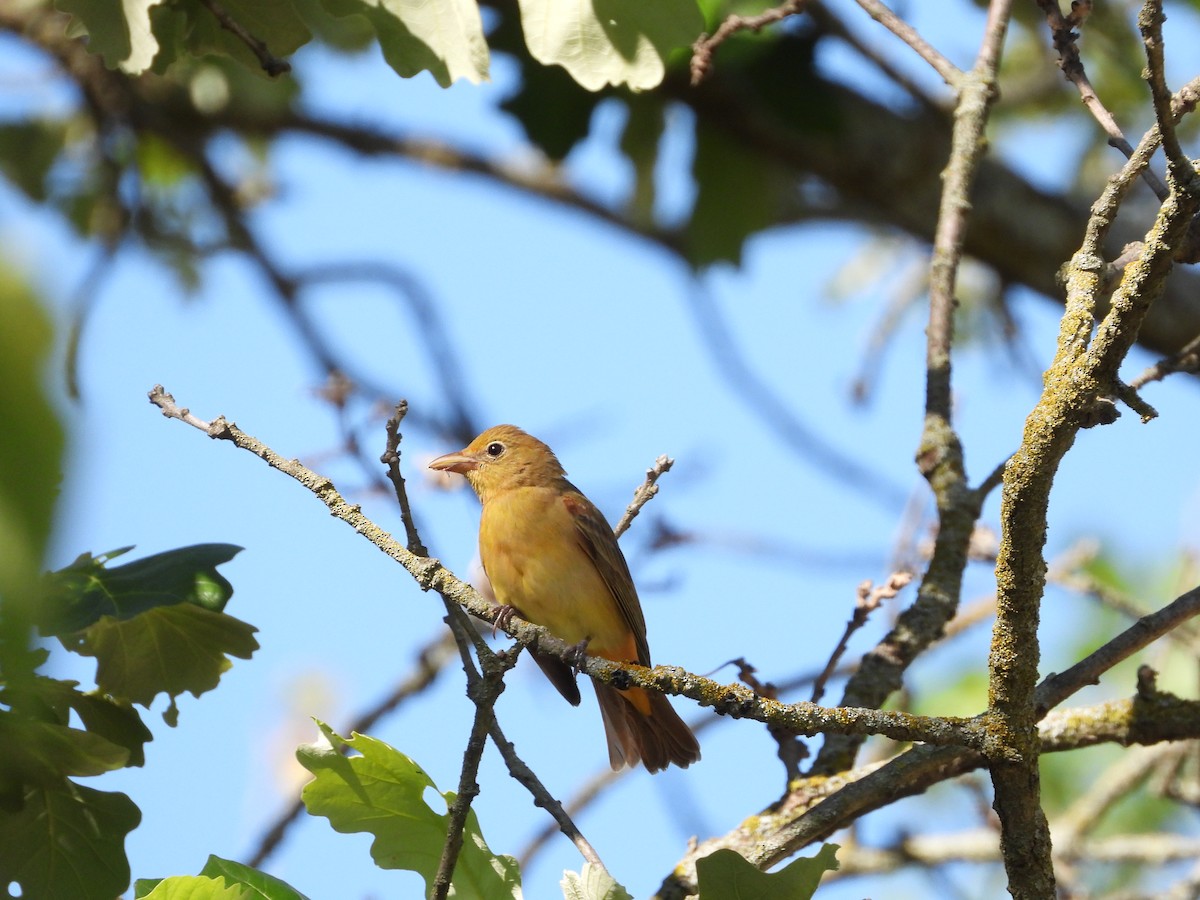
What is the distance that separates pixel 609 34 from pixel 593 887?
1960mm

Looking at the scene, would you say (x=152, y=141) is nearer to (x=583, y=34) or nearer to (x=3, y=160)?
(x=3, y=160)

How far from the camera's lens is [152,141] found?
746 cm

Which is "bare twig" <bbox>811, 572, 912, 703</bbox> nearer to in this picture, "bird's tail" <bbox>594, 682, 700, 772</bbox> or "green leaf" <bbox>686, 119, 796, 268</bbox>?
"bird's tail" <bbox>594, 682, 700, 772</bbox>

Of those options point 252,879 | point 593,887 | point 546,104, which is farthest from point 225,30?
point 546,104

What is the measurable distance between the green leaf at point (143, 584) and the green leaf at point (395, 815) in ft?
1.44

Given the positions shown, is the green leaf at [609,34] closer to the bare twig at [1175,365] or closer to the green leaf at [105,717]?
the bare twig at [1175,365]

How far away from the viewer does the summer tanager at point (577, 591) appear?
186 inches

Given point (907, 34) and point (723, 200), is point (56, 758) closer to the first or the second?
point (907, 34)

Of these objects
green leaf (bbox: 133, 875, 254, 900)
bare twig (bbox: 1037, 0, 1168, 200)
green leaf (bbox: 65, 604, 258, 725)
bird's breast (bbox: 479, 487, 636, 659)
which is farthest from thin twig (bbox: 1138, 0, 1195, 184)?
bird's breast (bbox: 479, 487, 636, 659)

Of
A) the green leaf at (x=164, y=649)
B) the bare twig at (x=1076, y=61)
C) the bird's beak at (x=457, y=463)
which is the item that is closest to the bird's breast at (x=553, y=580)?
the bird's beak at (x=457, y=463)

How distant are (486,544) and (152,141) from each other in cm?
367

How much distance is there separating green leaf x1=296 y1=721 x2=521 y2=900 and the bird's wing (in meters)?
A: 2.51

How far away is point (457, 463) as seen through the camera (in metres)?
5.77

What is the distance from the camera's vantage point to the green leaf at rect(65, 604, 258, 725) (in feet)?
9.30
